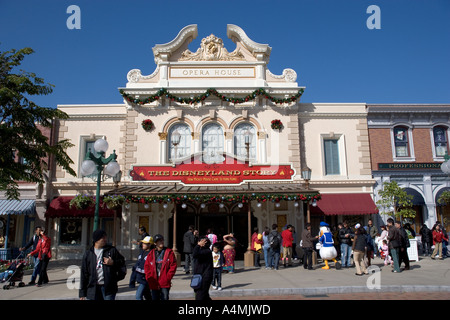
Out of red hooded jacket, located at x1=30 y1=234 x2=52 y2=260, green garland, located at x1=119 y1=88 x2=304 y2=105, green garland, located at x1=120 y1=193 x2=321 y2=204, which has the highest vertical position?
green garland, located at x1=119 y1=88 x2=304 y2=105

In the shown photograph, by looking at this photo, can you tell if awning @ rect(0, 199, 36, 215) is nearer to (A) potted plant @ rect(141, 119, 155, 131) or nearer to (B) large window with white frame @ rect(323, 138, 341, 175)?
(A) potted plant @ rect(141, 119, 155, 131)

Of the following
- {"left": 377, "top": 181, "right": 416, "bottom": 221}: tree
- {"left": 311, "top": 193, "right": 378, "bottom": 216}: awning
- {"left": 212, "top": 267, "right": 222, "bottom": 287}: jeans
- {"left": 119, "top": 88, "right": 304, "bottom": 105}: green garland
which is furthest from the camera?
{"left": 119, "top": 88, "right": 304, "bottom": 105}: green garland

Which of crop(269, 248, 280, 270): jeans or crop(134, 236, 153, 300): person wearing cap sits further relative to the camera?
crop(269, 248, 280, 270): jeans

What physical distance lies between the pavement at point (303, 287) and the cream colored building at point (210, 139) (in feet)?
18.9

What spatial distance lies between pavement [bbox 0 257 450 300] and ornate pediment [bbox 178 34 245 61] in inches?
469

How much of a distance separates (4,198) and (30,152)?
5910 mm

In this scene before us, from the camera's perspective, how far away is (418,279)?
1005 cm

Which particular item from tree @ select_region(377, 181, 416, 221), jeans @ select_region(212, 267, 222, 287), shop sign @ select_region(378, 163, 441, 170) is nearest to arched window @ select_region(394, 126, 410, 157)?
shop sign @ select_region(378, 163, 441, 170)

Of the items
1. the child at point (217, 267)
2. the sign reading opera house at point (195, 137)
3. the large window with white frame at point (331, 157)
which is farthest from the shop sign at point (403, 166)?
the child at point (217, 267)

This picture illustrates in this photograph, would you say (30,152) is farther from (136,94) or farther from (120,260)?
(120,260)

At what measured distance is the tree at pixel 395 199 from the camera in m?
16.7

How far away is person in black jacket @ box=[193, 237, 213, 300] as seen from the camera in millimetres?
6477

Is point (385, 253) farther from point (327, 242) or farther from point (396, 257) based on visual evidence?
point (327, 242)
